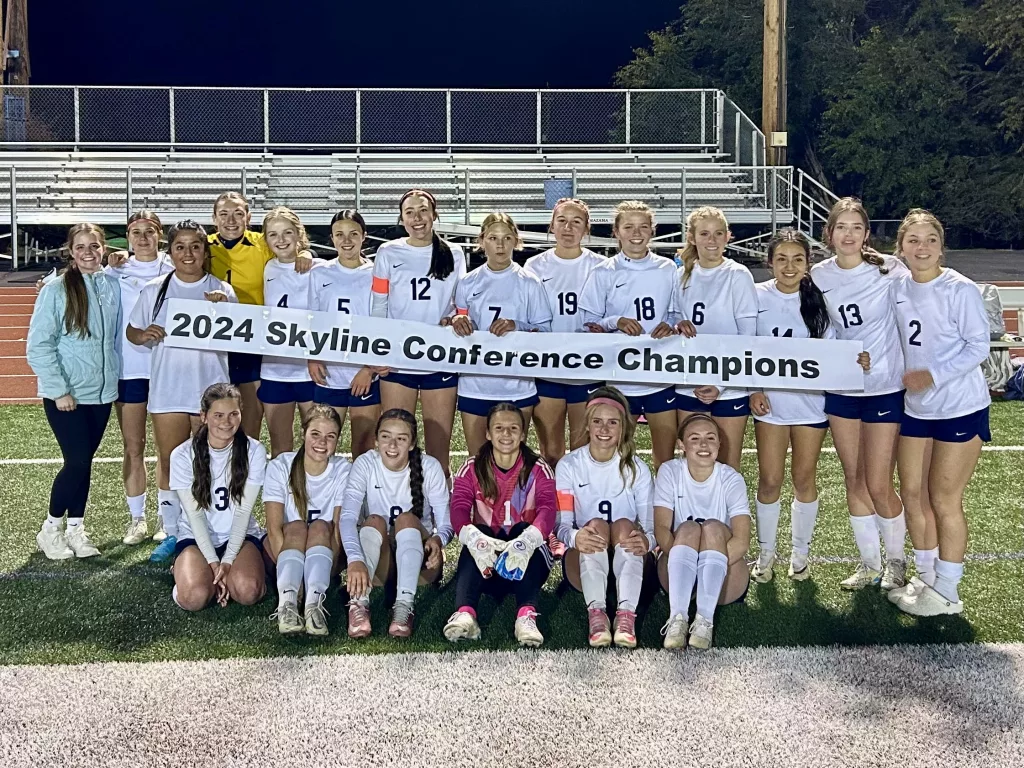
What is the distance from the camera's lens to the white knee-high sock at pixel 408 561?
3582mm

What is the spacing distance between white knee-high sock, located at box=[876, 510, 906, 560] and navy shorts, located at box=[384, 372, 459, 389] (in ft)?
6.56

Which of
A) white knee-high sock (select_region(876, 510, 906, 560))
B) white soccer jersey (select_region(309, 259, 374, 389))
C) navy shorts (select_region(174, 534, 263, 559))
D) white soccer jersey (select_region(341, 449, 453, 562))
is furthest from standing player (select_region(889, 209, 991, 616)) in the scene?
navy shorts (select_region(174, 534, 263, 559))

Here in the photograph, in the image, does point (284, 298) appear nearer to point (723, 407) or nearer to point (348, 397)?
point (348, 397)

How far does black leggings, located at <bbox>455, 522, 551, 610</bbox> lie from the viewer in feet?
11.7

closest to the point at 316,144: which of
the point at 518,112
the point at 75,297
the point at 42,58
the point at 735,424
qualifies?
the point at 518,112

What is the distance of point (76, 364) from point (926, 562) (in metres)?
3.75

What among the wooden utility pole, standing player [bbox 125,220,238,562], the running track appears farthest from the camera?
the wooden utility pole

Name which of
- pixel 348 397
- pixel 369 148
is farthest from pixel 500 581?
pixel 369 148

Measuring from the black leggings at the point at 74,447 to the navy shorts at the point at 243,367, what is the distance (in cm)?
58

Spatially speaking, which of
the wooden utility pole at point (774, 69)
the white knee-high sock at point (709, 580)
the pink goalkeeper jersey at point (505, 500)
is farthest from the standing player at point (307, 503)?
the wooden utility pole at point (774, 69)

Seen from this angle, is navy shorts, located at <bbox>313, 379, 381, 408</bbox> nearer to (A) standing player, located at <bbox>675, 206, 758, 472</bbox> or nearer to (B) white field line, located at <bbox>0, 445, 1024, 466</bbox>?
(A) standing player, located at <bbox>675, 206, 758, 472</bbox>

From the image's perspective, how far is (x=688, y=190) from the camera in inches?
560

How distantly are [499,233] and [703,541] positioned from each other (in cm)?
158

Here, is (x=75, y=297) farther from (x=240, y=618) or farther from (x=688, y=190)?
(x=688, y=190)
